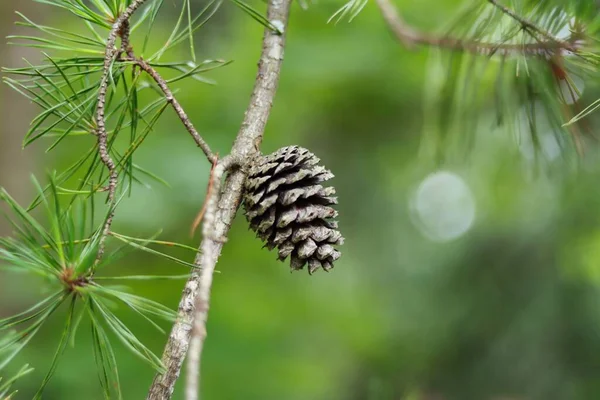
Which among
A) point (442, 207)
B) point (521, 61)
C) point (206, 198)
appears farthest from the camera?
point (442, 207)

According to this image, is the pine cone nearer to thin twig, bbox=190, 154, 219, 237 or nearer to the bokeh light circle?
thin twig, bbox=190, 154, 219, 237

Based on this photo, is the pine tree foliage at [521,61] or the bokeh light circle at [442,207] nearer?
the pine tree foliage at [521,61]

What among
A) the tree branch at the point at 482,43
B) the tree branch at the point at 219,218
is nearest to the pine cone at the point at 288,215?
the tree branch at the point at 219,218

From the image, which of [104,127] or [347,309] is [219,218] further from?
[347,309]

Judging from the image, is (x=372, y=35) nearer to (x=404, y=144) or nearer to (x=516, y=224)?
(x=404, y=144)

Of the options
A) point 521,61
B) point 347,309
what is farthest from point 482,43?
point 347,309

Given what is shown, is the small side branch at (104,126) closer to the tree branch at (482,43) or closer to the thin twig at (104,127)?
the thin twig at (104,127)
